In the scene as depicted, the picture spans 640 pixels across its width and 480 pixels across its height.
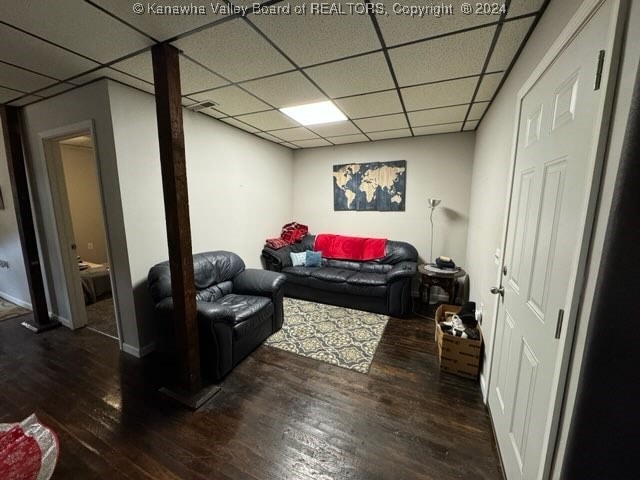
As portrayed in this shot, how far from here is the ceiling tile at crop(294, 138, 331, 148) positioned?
4098 mm

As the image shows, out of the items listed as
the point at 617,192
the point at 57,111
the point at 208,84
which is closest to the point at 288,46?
the point at 208,84

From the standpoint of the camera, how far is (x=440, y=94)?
7.70ft

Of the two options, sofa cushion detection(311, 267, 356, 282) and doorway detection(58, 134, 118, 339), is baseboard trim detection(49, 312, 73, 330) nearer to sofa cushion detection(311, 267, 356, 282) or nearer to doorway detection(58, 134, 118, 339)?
doorway detection(58, 134, 118, 339)

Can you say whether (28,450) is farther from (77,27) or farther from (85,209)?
(85,209)

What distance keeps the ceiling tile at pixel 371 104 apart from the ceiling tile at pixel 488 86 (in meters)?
0.69

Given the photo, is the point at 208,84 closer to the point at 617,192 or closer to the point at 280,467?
the point at 617,192

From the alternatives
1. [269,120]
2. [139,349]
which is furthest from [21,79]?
[139,349]

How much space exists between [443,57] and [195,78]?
1.87 m

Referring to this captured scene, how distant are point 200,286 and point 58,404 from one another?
125 cm

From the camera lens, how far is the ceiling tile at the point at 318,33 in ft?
4.61

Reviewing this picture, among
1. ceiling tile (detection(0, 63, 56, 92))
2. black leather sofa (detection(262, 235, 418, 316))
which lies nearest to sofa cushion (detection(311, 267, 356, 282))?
black leather sofa (detection(262, 235, 418, 316))

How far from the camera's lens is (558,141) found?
3.37 feet

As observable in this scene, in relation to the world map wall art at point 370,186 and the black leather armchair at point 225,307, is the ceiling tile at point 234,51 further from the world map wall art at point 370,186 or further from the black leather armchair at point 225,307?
the world map wall art at point 370,186

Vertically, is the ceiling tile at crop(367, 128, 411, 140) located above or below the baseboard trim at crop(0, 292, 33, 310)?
above
